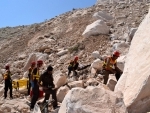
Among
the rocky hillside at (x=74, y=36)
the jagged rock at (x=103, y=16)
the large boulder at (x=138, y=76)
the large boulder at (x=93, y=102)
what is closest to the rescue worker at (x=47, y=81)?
the large boulder at (x=138, y=76)

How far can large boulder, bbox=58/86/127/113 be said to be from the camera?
15.7 feet

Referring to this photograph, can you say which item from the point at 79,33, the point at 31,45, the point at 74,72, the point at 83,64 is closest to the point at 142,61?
the point at 74,72

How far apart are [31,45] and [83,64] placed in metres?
7.53

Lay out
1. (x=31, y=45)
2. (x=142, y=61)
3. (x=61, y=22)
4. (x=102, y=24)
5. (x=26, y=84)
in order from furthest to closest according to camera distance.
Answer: (x=61, y=22) < (x=31, y=45) < (x=102, y=24) < (x=26, y=84) < (x=142, y=61)

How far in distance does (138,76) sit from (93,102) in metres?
1.12

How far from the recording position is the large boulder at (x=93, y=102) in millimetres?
4797

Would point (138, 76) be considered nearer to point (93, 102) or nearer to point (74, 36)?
point (93, 102)

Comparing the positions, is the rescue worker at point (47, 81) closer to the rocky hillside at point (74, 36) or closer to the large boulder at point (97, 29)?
the rocky hillside at point (74, 36)

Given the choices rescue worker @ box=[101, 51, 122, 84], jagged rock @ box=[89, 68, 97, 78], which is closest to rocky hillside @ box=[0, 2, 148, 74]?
jagged rock @ box=[89, 68, 97, 78]

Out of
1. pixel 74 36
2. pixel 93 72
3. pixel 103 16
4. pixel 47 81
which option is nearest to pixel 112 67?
pixel 47 81

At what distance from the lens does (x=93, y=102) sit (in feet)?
16.3

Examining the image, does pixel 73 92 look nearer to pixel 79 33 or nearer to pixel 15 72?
pixel 15 72

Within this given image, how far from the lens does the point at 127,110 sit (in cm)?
514

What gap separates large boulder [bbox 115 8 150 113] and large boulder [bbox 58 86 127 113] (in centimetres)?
34
